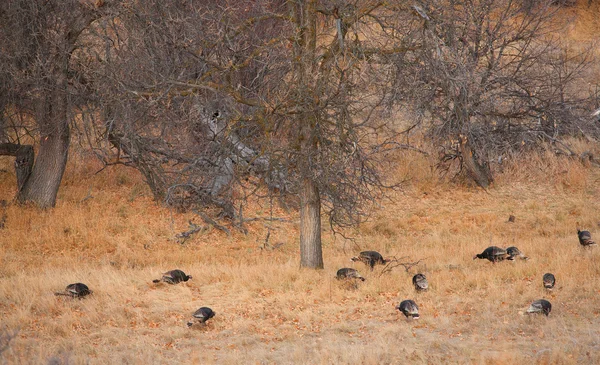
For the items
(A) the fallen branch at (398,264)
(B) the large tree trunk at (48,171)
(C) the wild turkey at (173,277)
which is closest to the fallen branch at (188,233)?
(B) the large tree trunk at (48,171)

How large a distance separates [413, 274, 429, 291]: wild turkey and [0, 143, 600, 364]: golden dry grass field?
13 centimetres

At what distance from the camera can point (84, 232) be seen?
14742mm

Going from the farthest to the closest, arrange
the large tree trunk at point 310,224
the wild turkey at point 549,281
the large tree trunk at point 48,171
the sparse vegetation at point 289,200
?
the large tree trunk at point 48,171 < the large tree trunk at point 310,224 < the wild turkey at point 549,281 < the sparse vegetation at point 289,200

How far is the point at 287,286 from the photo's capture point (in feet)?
35.3

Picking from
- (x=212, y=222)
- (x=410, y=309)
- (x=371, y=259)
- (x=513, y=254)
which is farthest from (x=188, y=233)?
(x=410, y=309)

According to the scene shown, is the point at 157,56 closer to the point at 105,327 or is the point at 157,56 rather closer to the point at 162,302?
the point at 162,302

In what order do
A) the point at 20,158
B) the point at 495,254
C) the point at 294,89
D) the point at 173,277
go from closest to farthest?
the point at 294,89, the point at 173,277, the point at 495,254, the point at 20,158

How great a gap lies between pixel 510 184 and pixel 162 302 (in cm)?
1270

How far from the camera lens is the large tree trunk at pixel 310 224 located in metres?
11.6

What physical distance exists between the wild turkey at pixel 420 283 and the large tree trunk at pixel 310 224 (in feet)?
6.97

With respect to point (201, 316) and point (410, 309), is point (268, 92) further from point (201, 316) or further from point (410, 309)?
point (410, 309)

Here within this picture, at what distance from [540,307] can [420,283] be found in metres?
1.97

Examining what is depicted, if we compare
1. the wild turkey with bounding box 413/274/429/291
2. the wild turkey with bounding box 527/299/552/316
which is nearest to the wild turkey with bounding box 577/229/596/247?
the wild turkey with bounding box 413/274/429/291

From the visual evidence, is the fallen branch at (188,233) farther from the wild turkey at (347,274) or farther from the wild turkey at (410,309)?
the wild turkey at (410,309)
